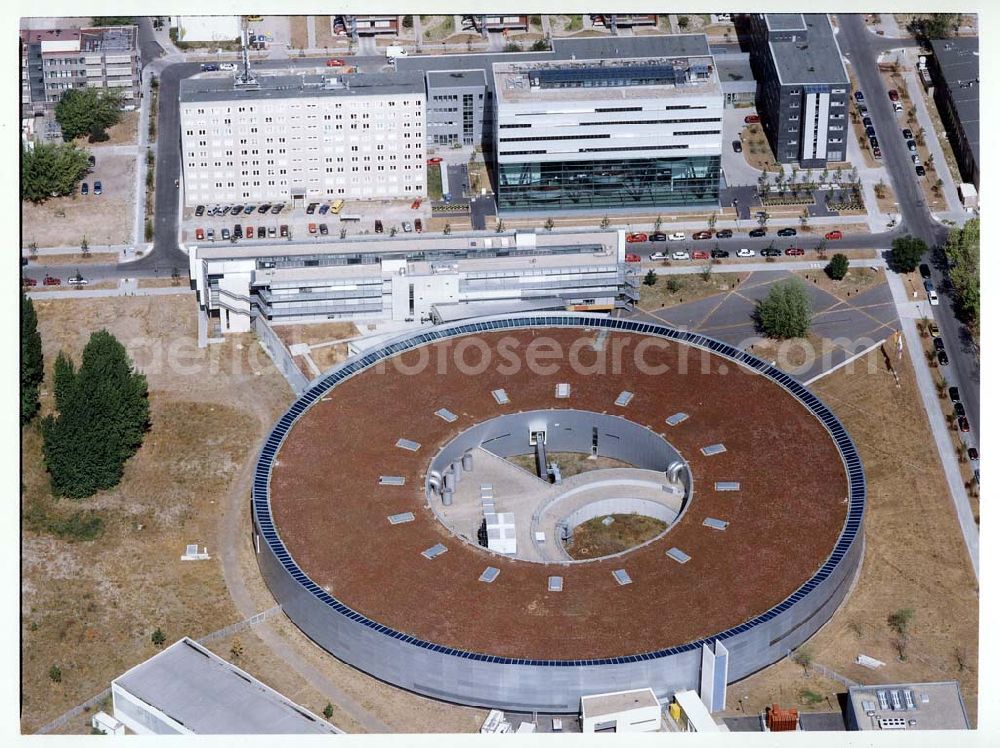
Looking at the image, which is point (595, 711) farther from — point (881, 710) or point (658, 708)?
point (881, 710)

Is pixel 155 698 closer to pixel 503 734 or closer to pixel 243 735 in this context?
pixel 243 735
